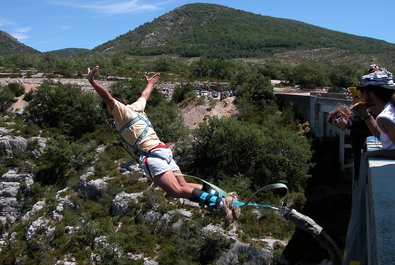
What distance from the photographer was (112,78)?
5397cm

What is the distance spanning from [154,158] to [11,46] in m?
164

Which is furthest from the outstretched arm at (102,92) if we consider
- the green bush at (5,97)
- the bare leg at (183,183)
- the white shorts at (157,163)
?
the green bush at (5,97)

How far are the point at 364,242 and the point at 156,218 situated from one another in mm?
23990

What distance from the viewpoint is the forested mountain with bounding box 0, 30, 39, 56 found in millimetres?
152625

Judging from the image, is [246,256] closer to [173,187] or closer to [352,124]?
[352,124]

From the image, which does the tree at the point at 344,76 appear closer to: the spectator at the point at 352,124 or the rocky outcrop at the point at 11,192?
the rocky outcrop at the point at 11,192

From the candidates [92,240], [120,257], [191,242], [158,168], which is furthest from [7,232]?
[158,168]

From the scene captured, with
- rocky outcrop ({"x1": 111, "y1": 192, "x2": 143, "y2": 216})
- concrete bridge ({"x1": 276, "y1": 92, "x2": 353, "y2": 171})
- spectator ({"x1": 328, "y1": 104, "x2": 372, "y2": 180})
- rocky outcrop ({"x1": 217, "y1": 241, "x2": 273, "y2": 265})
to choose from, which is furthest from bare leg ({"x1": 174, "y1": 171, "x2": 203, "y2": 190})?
concrete bridge ({"x1": 276, "y1": 92, "x2": 353, "y2": 171})

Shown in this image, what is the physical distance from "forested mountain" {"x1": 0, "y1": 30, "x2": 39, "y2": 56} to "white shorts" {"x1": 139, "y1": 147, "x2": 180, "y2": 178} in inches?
6145

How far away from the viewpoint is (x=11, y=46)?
515ft

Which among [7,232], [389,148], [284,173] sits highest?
[389,148]

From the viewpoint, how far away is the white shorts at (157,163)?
6.41 meters

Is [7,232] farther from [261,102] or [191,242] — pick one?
[261,102]

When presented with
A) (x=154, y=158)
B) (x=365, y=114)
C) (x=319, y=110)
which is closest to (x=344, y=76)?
(x=319, y=110)
